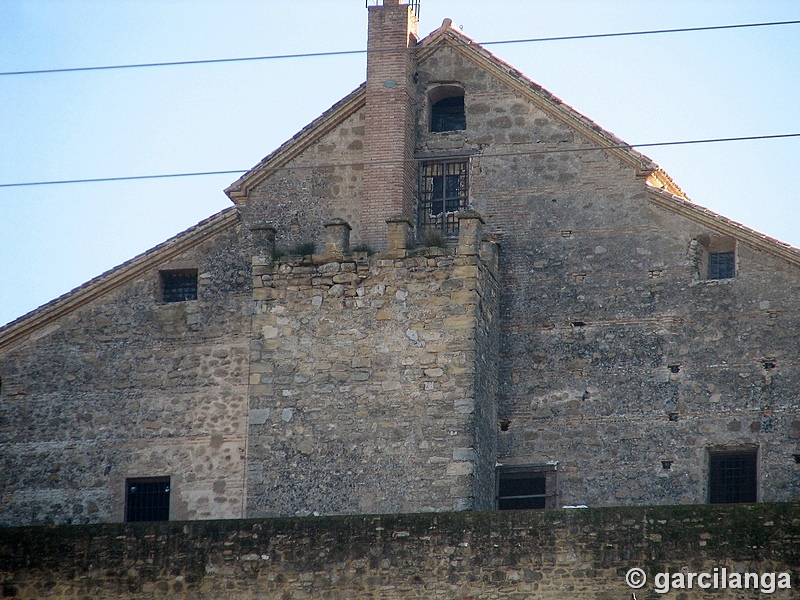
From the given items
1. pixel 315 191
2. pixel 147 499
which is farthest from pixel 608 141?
pixel 147 499

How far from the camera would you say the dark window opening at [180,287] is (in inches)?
1296

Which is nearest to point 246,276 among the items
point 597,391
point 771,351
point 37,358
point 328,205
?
point 328,205

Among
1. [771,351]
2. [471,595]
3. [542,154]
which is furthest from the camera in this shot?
[542,154]

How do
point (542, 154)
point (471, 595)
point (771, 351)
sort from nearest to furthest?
1. point (471, 595)
2. point (771, 351)
3. point (542, 154)

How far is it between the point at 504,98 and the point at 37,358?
9.85 m

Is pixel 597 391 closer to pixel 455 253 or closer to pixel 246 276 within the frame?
pixel 455 253

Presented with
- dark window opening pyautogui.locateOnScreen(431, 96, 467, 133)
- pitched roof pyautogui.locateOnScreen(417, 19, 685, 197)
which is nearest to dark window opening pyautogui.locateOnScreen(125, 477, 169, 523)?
dark window opening pyautogui.locateOnScreen(431, 96, 467, 133)

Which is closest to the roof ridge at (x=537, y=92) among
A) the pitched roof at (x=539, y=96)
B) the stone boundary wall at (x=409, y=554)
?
the pitched roof at (x=539, y=96)

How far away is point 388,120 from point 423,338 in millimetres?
4573

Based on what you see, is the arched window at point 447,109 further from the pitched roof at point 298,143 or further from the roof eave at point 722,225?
the roof eave at point 722,225

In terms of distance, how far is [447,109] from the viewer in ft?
108

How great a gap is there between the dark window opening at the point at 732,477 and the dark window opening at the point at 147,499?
31.6 ft

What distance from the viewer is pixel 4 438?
3256cm

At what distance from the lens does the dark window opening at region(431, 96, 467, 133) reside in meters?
32.8
